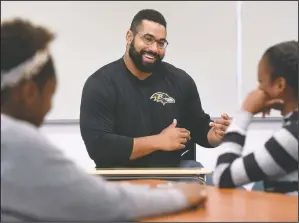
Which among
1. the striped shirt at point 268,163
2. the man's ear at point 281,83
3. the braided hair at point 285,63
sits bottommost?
the striped shirt at point 268,163

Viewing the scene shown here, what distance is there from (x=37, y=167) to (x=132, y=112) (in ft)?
4.60

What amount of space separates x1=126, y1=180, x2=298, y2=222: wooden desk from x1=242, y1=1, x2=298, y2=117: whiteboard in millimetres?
2102

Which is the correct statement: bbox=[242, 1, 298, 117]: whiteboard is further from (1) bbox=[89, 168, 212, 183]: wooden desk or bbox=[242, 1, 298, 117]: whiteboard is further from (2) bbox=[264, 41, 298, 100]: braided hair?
(2) bbox=[264, 41, 298, 100]: braided hair

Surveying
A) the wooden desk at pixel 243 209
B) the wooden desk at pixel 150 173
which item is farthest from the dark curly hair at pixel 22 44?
the wooden desk at pixel 150 173

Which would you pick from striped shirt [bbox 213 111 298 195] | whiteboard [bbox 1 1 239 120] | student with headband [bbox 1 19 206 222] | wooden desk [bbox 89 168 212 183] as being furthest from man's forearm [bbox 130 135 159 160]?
whiteboard [bbox 1 1 239 120]

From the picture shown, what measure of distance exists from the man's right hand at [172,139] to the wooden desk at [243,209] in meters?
0.85

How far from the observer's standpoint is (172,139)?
2.11 m

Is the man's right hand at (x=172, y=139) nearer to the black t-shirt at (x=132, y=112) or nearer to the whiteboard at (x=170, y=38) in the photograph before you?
the black t-shirt at (x=132, y=112)

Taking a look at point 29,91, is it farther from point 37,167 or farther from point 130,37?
point 130,37

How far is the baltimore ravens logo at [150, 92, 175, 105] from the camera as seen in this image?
7.68ft

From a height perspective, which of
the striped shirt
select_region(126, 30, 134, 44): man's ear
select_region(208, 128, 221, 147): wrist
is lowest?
select_region(208, 128, 221, 147): wrist

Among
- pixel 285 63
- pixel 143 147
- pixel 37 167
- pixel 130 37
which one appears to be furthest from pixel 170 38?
pixel 37 167

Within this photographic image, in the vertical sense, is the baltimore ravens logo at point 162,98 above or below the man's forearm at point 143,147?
above

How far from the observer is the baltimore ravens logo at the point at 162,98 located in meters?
2.34
